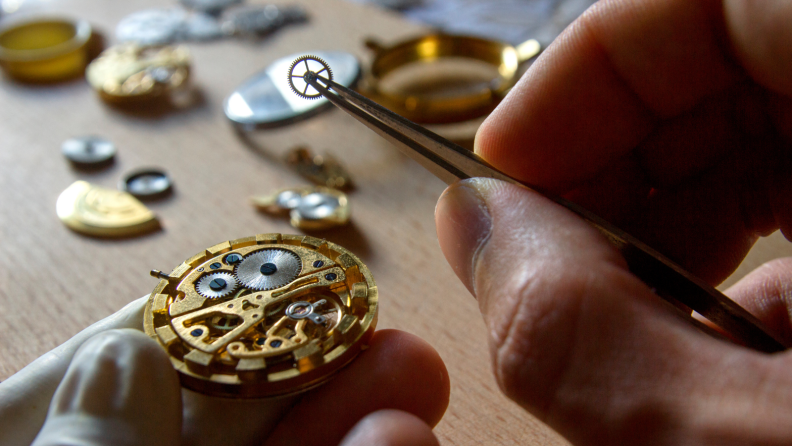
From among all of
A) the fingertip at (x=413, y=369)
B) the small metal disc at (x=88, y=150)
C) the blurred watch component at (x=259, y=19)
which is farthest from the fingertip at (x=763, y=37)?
the blurred watch component at (x=259, y=19)

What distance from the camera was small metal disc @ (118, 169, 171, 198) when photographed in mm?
1449

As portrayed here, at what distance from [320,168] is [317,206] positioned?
17 centimetres

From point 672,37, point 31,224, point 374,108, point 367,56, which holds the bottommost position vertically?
point 31,224

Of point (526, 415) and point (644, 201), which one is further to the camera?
point (644, 201)

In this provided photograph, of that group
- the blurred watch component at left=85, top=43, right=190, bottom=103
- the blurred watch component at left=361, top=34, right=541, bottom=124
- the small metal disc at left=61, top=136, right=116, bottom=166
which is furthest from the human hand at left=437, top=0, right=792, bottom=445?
the blurred watch component at left=85, top=43, right=190, bottom=103

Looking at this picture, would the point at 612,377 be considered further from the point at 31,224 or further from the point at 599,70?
the point at 31,224

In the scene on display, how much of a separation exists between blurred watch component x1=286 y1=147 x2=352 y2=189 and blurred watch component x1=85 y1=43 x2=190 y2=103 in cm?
52

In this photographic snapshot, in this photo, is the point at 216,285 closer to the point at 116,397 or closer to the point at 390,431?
the point at 116,397

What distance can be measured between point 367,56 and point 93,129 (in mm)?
846

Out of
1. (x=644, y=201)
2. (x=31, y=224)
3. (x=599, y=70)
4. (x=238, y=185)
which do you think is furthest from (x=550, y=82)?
(x=31, y=224)

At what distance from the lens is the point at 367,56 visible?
198cm

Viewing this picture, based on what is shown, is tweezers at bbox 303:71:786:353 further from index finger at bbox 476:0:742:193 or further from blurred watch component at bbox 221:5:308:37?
blurred watch component at bbox 221:5:308:37

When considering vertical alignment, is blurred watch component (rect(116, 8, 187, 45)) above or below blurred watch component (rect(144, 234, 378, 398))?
below

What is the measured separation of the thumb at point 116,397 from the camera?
685mm
